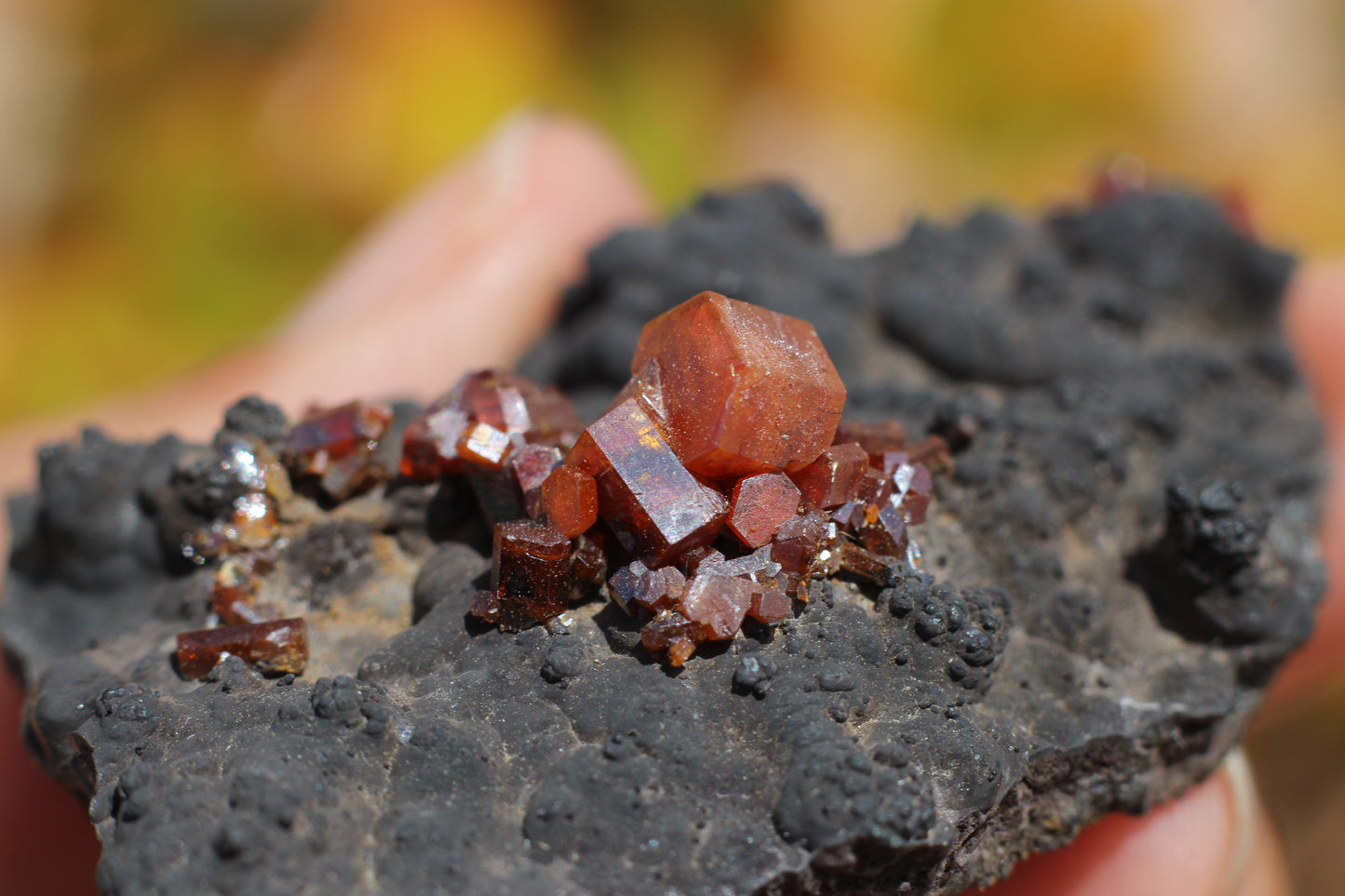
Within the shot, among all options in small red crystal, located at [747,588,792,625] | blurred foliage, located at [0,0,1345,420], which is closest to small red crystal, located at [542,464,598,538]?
small red crystal, located at [747,588,792,625]

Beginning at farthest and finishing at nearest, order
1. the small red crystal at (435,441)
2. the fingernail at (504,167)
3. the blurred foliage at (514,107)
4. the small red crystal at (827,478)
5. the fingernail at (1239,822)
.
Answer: the blurred foliage at (514,107), the fingernail at (504,167), the fingernail at (1239,822), the small red crystal at (435,441), the small red crystal at (827,478)

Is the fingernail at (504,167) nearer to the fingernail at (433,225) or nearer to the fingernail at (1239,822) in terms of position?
the fingernail at (433,225)

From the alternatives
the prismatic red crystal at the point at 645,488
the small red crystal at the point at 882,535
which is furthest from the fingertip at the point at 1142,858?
the prismatic red crystal at the point at 645,488

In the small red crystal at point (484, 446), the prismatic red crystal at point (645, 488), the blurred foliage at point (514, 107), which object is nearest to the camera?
the prismatic red crystal at point (645, 488)

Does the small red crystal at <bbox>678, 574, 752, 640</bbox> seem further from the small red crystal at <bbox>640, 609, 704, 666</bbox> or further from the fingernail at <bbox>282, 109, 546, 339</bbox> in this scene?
the fingernail at <bbox>282, 109, 546, 339</bbox>

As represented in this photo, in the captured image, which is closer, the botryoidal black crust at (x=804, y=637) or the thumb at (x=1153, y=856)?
the botryoidal black crust at (x=804, y=637)

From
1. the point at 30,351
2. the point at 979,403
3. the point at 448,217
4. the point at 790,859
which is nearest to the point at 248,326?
the point at 30,351

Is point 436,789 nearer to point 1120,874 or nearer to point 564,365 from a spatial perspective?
point 564,365
